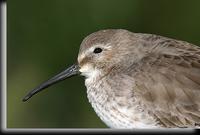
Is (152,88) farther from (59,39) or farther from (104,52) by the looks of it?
(59,39)

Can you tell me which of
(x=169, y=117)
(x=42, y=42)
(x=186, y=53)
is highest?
(x=42, y=42)

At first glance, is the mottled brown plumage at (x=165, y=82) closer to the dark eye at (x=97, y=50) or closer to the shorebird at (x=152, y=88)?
the shorebird at (x=152, y=88)

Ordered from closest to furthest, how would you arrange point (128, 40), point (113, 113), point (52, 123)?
point (113, 113) < point (128, 40) < point (52, 123)

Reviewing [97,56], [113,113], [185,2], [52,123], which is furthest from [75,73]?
[185,2]

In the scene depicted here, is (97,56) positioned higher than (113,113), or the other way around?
(97,56)

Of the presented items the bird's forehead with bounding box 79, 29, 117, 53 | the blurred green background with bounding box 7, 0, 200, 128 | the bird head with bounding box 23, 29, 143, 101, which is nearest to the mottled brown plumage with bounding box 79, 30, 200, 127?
the bird head with bounding box 23, 29, 143, 101

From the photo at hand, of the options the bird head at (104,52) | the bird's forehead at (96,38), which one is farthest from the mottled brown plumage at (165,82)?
the bird's forehead at (96,38)

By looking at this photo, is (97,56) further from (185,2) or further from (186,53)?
(185,2)
